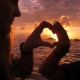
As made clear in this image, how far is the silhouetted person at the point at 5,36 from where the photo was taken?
236 centimetres

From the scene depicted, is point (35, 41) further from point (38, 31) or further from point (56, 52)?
point (56, 52)

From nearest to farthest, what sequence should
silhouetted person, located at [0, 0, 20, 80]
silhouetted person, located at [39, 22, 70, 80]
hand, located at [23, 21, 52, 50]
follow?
silhouetted person, located at [0, 0, 20, 80], hand, located at [23, 21, 52, 50], silhouetted person, located at [39, 22, 70, 80]

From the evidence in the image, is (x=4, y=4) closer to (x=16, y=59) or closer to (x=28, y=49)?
(x=16, y=59)

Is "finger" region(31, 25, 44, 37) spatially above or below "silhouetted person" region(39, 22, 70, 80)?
above

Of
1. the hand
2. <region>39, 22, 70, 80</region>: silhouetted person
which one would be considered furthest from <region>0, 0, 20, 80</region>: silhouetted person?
<region>39, 22, 70, 80</region>: silhouetted person

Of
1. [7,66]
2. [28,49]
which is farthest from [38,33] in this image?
[7,66]

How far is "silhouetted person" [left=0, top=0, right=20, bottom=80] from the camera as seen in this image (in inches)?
93.0

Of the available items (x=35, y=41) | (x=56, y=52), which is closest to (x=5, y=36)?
(x=35, y=41)

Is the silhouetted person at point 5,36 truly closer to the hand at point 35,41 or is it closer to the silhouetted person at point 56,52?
the hand at point 35,41

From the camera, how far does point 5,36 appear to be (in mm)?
2387

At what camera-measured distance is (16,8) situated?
8.74 ft

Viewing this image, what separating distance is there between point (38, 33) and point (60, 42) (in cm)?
45

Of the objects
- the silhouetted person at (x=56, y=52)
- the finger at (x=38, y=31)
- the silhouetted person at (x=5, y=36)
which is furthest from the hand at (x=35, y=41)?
the silhouetted person at (x=5, y=36)

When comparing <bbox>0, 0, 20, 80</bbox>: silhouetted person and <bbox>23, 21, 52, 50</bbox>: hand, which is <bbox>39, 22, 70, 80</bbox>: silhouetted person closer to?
<bbox>23, 21, 52, 50</bbox>: hand
